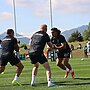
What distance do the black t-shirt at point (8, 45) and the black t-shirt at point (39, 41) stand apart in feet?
2.39

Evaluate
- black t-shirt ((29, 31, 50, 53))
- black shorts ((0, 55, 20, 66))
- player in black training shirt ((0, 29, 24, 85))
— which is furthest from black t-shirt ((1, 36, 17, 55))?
black t-shirt ((29, 31, 50, 53))

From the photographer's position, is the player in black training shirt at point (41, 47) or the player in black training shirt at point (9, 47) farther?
the player in black training shirt at point (9, 47)

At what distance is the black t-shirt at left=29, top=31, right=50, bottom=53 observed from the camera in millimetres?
13328

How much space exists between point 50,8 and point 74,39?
7903cm

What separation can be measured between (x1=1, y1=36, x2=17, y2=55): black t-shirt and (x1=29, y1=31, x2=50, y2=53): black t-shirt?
73 centimetres

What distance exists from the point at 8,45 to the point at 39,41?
118 centimetres

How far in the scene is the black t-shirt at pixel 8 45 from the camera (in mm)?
13867

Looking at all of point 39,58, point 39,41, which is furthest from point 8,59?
point 39,41

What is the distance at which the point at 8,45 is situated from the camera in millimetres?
13906

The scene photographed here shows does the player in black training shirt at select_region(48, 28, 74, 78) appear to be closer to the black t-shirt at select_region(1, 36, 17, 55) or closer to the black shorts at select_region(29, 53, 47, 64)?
the black shorts at select_region(29, 53, 47, 64)

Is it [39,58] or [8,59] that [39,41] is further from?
[8,59]

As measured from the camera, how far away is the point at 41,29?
13.4 meters

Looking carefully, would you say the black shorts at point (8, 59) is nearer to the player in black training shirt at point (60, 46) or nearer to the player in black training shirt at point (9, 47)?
the player in black training shirt at point (9, 47)

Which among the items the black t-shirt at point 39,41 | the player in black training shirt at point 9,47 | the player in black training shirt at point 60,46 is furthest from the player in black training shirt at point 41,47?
the player in black training shirt at point 60,46
